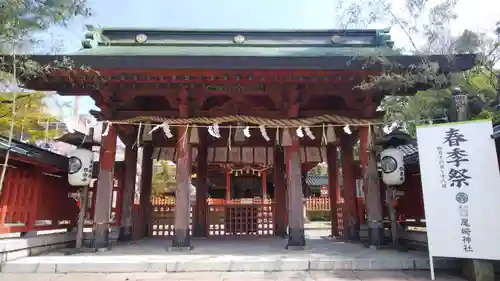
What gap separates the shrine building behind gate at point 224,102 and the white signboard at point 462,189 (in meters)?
2.13

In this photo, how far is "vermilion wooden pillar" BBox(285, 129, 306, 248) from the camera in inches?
291

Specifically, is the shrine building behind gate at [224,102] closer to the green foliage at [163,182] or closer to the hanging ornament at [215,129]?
the hanging ornament at [215,129]

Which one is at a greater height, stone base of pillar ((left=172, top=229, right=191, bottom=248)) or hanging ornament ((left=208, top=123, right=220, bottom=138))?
hanging ornament ((left=208, top=123, right=220, bottom=138))

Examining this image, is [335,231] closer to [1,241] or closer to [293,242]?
[293,242]

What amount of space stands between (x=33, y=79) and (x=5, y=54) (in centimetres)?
146

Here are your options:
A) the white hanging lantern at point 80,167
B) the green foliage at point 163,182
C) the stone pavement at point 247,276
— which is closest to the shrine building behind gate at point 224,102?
the white hanging lantern at point 80,167

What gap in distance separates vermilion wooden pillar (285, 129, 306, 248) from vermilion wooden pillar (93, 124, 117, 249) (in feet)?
13.8

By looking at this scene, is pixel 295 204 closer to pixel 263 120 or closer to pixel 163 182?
pixel 263 120

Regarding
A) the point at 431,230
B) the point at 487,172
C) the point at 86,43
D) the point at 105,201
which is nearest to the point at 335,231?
the point at 431,230

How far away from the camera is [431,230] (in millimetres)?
5348

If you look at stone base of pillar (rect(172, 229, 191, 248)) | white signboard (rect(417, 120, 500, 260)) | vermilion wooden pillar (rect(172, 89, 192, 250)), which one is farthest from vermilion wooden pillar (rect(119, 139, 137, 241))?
white signboard (rect(417, 120, 500, 260))

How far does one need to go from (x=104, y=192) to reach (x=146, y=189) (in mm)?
2906

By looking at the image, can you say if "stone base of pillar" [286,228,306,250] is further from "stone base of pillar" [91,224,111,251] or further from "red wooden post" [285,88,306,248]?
"stone base of pillar" [91,224,111,251]

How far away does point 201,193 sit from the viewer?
1088cm
